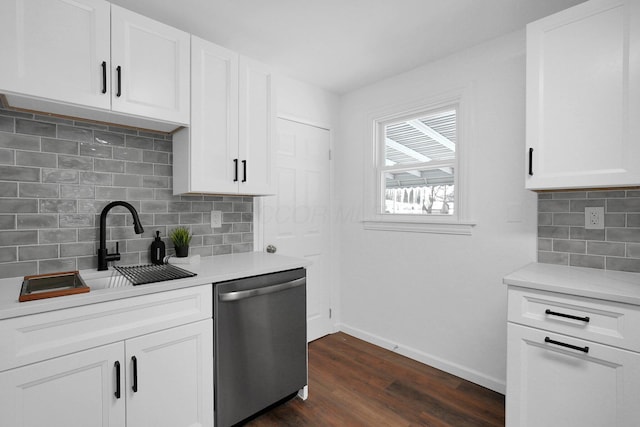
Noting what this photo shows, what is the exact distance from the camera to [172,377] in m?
1.57

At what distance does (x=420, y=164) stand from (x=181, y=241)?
1.99m

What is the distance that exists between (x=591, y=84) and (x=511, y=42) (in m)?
0.77

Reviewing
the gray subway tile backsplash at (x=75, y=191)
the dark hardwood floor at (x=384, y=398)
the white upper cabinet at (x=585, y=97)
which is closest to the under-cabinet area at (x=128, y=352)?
the gray subway tile backsplash at (x=75, y=191)

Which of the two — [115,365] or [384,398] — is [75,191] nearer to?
[115,365]

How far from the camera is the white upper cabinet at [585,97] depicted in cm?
152

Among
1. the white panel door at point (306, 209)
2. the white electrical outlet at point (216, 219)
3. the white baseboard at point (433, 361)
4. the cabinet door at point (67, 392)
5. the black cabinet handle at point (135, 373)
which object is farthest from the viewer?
the white panel door at point (306, 209)

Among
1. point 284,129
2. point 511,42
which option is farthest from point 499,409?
point 284,129

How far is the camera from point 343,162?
333 centimetres

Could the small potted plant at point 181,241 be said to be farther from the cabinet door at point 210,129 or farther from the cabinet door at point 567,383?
the cabinet door at point 567,383

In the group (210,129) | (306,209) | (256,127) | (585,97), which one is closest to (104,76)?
(210,129)

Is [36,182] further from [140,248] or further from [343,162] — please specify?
[343,162]

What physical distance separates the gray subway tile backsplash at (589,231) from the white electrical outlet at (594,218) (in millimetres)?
18

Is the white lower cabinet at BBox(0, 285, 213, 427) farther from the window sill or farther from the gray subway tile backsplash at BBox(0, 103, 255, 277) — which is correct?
the window sill

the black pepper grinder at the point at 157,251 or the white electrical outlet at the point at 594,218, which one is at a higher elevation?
the white electrical outlet at the point at 594,218
